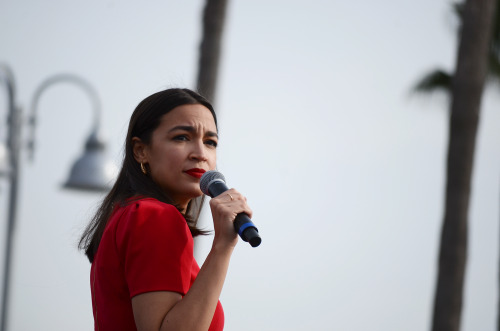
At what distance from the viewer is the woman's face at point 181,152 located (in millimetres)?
2607

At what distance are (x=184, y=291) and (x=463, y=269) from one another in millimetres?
8427

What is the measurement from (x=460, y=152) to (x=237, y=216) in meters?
8.18

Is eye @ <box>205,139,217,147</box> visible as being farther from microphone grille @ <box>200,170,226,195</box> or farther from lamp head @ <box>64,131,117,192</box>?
lamp head @ <box>64,131,117,192</box>

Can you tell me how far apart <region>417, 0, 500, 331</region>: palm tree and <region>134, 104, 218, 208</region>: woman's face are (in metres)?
7.77

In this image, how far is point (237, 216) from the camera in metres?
2.31

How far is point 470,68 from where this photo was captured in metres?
9.91

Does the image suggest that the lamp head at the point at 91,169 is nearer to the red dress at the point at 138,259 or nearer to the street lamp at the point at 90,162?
the street lamp at the point at 90,162

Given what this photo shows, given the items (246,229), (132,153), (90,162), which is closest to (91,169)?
(90,162)

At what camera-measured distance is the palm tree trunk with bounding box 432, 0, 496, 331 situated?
9906mm

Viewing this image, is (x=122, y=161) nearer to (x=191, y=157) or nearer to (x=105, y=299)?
(x=191, y=157)

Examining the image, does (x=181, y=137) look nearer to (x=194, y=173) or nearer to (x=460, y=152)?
(x=194, y=173)

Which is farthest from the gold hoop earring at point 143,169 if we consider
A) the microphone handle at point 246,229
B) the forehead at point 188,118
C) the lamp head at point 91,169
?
the lamp head at point 91,169

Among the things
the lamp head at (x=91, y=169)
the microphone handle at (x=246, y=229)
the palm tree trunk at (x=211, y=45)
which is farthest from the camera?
the lamp head at (x=91, y=169)

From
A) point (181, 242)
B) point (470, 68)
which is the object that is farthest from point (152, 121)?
point (470, 68)
